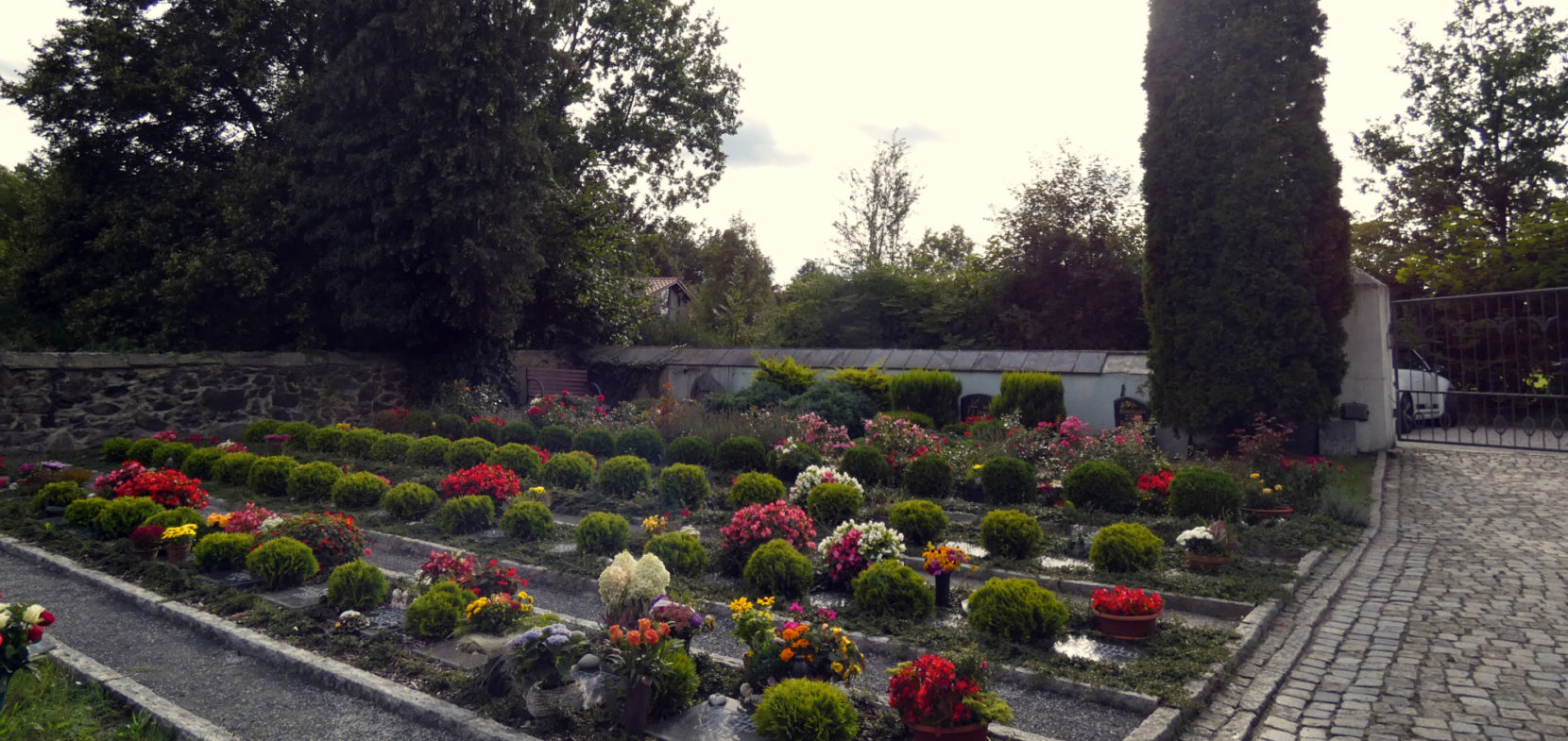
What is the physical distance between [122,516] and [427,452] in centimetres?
404

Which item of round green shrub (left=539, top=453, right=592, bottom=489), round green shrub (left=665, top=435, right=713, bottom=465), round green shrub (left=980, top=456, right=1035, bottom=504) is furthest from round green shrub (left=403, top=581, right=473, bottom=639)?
round green shrub (left=665, top=435, right=713, bottom=465)

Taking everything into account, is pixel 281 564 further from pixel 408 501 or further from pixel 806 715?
pixel 806 715

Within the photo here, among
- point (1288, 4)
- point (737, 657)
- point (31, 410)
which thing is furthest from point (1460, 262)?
point (31, 410)

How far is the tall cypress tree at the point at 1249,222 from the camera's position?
34.1 feet

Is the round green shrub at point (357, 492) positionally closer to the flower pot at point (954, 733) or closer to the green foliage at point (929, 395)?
the flower pot at point (954, 733)

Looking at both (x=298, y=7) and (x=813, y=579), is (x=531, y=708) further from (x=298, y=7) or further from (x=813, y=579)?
(x=298, y=7)

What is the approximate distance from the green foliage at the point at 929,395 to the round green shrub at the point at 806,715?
10.4 meters

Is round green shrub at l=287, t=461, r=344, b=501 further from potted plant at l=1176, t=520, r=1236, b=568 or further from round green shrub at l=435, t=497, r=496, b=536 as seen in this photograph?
potted plant at l=1176, t=520, r=1236, b=568

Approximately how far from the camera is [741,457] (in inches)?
403

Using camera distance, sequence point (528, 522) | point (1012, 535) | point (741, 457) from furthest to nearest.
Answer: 1. point (741, 457)
2. point (528, 522)
3. point (1012, 535)

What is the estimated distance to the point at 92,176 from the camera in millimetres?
14250

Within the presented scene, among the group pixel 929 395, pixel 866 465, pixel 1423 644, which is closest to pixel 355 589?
pixel 866 465

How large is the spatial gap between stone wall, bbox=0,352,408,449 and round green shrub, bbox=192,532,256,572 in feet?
27.0

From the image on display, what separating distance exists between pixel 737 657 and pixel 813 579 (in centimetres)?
141
